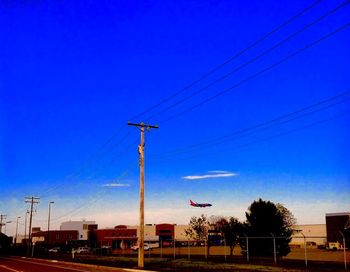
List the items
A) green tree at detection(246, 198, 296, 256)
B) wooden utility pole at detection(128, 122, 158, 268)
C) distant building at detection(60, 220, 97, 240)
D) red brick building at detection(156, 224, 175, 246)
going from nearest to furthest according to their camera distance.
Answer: wooden utility pole at detection(128, 122, 158, 268) → green tree at detection(246, 198, 296, 256) → red brick building at detection(156, 224, 175, 246) → distant building at detection(60, 220, 97, 240)

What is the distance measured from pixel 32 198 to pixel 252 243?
54.6 meters

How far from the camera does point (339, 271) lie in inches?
1090

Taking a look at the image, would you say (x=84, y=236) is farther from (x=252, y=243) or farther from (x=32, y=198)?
(x=252, y=243)

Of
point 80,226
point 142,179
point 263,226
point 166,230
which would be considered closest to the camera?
point 142,179

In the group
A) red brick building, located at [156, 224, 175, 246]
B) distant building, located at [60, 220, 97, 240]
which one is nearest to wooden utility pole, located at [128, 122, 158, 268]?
red brick building, located at [156, 224, 175, 246]

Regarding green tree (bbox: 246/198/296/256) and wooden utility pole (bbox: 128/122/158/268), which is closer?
wooden utility pole (bbox: 128/122/158/268)

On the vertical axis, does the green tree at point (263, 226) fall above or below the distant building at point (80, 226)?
below

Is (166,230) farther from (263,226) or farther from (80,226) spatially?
(263,226)

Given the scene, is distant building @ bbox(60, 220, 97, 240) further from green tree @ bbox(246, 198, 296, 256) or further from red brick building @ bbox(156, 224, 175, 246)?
green tree @ bbox(246, 198, 296, 256)

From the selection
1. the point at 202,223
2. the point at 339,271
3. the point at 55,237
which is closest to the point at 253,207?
the point at 339,271

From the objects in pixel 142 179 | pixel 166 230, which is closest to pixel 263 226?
pixel 142 179

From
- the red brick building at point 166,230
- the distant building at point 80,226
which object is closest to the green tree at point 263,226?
the red brick building at point 166,230

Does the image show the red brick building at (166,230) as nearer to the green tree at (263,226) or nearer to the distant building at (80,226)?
the distant building at (80,226)

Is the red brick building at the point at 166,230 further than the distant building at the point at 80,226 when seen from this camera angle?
No
